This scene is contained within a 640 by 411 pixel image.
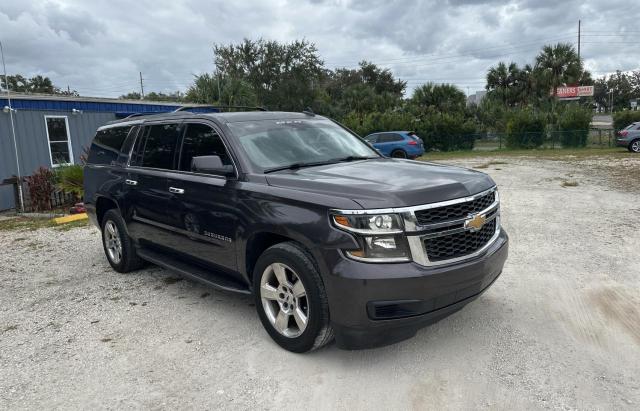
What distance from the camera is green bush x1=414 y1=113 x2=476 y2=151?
A: 2977cm

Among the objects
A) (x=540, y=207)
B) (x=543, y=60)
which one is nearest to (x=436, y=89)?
(x=543, y=60)

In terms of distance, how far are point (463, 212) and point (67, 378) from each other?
3.05 m

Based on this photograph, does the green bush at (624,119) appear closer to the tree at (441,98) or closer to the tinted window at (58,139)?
the tree at (441,98)

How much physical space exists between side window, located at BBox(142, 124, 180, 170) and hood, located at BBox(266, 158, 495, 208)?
60.1 inches

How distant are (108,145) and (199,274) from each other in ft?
8.56

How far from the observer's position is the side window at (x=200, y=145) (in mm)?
4324

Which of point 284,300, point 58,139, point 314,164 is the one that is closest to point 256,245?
point 284,300

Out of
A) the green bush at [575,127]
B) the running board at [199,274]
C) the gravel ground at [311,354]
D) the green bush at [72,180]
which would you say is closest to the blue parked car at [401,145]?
the green bush at [575,127]

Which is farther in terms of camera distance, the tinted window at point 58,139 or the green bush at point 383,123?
the green bush at point 383,123

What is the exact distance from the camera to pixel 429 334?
394 centimetres

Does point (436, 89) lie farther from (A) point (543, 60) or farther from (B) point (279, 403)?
(B) point (279, 403)

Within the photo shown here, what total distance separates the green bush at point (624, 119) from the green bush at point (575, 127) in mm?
2013

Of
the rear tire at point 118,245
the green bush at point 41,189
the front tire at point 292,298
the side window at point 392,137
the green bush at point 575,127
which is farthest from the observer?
the green bush at point 575,127

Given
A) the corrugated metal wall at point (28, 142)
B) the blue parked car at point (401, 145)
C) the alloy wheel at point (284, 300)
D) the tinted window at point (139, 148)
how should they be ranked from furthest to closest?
the blue parked car at point (401, 145), the corrugated metal wall at point (28, 142), the tinted window at point (139, 148), the alloy wheel at point (284, 300)
